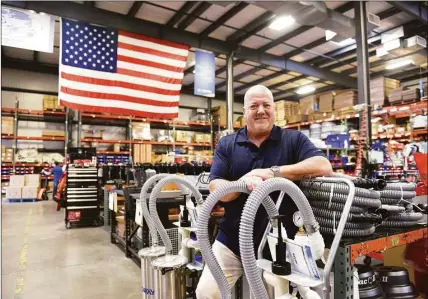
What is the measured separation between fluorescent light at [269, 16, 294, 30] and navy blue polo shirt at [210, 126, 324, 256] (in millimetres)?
6881

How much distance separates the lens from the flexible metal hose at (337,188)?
1.52 meters

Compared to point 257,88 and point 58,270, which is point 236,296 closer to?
point 257,88

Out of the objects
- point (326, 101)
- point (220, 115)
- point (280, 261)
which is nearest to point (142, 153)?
point (220, 115)

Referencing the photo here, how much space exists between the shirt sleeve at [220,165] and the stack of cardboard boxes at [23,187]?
1037cm

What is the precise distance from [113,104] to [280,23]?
4.95 m

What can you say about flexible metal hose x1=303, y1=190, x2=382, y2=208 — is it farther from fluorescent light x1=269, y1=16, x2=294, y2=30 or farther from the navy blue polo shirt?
fluorescent light x1=269, y1=16, x2=294, y2=30

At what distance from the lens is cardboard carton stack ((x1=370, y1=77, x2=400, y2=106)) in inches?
340

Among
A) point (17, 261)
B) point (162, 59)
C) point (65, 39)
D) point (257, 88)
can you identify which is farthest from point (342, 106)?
point (17, 261)

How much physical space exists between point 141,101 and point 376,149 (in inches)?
204

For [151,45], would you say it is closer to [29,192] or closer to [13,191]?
[29,192]

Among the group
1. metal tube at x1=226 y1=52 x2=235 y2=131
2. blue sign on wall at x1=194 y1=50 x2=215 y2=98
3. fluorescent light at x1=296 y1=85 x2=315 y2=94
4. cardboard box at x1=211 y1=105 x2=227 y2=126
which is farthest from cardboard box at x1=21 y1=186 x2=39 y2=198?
fluorescent light at x1=296 y1=85 x2=315 y2=94

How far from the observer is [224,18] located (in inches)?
314

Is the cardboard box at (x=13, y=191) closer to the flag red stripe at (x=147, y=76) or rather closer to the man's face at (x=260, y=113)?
the flag red stripe at (x=147, y=76)

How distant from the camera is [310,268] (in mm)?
1192
